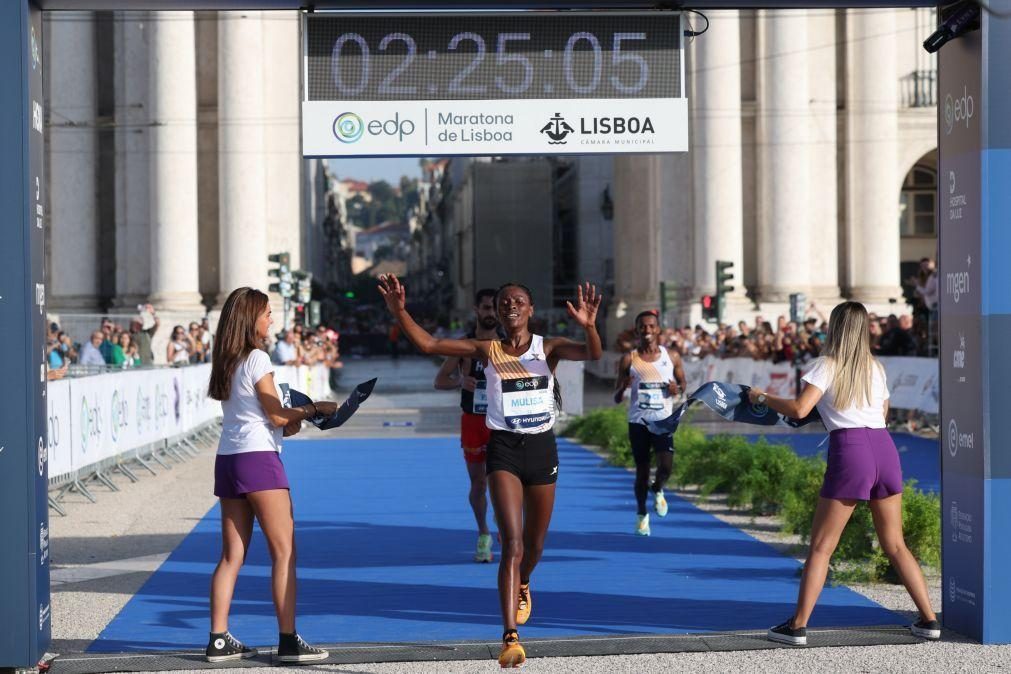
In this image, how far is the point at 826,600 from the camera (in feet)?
35.2

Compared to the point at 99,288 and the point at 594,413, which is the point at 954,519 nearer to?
the point at 594,413

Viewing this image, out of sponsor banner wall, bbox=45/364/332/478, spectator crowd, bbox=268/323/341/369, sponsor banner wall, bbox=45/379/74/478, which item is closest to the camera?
sponsor banner wall, bbox=45/379/74/478

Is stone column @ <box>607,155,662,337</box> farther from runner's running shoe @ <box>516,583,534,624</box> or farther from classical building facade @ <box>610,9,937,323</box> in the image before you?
runner's running shoe @ <box>516,583,534,624</box>

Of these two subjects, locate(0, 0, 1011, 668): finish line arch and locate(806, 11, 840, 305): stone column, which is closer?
locate(0, 0, 1011, 668): finish line arch

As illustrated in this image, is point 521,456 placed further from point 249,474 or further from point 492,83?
point 492,83

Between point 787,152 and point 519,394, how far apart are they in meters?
37.3

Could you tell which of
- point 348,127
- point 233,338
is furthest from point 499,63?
point 233,338

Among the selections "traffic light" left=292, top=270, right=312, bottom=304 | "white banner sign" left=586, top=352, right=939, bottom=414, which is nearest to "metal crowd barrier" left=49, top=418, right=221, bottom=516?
"white banner sign" left=586, top=352, right=939, bottom=414

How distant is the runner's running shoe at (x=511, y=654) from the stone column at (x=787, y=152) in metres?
37.8

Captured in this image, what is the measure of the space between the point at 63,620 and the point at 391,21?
4351 mm

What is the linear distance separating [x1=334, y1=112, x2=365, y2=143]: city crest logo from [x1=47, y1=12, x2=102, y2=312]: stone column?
38130mm

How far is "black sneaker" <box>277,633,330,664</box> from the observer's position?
28.2 feet

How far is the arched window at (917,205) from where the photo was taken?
2347 inches

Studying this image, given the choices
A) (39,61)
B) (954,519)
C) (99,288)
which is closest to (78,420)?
(39,61)
